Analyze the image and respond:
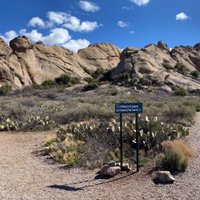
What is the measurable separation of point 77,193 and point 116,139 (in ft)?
15.4

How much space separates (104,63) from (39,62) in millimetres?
Result: 19050

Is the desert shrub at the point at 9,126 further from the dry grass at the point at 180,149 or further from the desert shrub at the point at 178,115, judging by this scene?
the dry grass at the point at 180,149

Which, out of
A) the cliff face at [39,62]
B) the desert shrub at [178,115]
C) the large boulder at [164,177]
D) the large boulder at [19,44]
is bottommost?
the large boulder at [164,177]

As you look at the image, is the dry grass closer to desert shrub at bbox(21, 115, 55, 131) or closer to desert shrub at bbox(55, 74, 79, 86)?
desert shrub at bbox(21, 115, 55, 131)

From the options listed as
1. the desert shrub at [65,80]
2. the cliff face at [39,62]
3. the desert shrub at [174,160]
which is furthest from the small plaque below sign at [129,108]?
the desert shrub at [65,80]

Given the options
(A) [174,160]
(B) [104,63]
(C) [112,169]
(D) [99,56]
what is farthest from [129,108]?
(D) [99,56]

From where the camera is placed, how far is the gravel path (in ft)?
25.6

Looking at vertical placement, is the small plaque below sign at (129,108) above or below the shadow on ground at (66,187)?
above

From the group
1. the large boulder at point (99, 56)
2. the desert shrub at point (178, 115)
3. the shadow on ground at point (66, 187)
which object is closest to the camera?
the shadow on ground at point (66, 187)

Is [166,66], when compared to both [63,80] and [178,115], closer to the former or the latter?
[63,80]

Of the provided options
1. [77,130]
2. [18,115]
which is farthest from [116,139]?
[18,115]

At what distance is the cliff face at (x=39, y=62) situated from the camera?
66.7 m

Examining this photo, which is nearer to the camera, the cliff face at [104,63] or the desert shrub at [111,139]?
the desert shrub at [111,139]

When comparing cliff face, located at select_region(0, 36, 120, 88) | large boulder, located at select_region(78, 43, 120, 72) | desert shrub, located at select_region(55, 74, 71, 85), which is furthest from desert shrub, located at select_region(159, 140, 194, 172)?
large boulder, located at select_region(78, 43, 120, 72)
